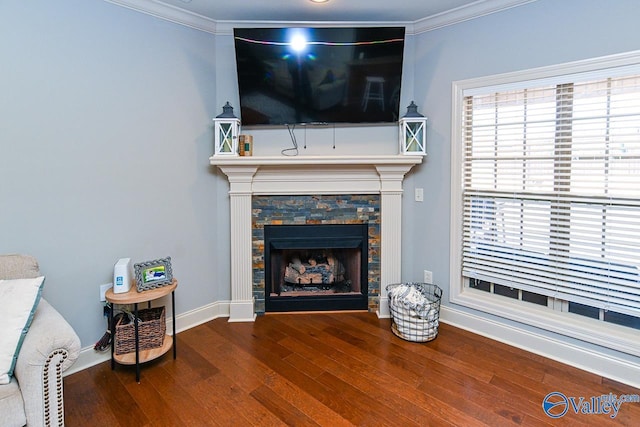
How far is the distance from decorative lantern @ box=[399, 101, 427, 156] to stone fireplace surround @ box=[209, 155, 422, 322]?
0.13 metres

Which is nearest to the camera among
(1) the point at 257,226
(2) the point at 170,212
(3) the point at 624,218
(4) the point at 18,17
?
(4) the point at 18,17

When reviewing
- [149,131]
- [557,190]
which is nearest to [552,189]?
[557,190]

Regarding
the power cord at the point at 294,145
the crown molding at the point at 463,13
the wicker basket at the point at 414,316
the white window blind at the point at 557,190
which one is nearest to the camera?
the white window blind at the point at 557,190

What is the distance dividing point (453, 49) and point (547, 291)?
6.39 feet

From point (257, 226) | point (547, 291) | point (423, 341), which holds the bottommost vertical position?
point (423, 341)

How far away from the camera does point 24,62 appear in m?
1.94

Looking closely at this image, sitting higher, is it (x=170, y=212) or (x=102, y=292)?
(x=170, y=212)

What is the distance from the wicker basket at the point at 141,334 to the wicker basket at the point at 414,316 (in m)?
1.70

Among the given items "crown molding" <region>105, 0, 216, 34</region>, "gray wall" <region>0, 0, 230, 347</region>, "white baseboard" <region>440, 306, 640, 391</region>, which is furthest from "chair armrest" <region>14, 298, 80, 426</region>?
"white baseboard" <region>440, 306, 640, 391</region>

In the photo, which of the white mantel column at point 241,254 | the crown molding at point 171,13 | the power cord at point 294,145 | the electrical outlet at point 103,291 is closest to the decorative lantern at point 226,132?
the white mantel column at point 241,254

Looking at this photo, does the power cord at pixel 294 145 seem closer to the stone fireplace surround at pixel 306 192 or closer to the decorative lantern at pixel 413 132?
the stone fireplace surround at pixel 306 192

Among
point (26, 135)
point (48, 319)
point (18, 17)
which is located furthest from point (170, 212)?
point (18, 17)

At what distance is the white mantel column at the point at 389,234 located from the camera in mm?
2922

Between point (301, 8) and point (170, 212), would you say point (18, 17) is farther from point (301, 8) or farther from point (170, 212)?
point (301, 8)
